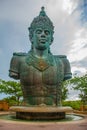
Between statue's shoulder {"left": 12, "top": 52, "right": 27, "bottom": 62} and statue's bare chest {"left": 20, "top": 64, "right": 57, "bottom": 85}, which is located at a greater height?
statue's shoulder {"left": 12, "top": 52, "right": 27, "bottom": 62}

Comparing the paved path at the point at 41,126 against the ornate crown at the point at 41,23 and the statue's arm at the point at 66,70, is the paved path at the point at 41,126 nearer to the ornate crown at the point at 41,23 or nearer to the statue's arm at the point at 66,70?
the statue's arm at the point at 66,70

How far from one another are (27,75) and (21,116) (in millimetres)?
1319

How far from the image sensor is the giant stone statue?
9.34 m

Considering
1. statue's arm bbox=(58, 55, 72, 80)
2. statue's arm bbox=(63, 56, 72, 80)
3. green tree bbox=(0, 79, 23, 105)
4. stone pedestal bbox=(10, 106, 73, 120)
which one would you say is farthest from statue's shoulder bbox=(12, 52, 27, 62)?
green tree bbox=(0, 79, 23, 105)

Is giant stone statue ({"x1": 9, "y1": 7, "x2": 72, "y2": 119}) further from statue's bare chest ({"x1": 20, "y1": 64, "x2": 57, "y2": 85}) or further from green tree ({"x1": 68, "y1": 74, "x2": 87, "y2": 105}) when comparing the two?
green tree ({"x1": 68, "y1": 74, "x2": 87, "y2": 105})

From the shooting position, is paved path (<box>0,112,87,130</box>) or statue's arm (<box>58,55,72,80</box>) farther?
statue's arm (<box>58,55,72,80</box>)

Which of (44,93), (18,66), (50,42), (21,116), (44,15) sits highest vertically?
(44,15)

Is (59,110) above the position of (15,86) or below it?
below

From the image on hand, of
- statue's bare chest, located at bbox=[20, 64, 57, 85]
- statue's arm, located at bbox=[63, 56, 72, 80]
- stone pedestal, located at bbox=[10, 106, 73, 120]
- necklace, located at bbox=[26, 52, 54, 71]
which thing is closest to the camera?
stone pedestal, located at bbox=[10, 106, 73, 120]

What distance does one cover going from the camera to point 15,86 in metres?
31.0

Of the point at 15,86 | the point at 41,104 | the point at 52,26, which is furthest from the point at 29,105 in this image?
the point at 15,86

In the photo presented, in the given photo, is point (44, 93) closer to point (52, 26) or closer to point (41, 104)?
point (41, 104)

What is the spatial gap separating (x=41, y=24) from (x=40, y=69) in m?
1.49

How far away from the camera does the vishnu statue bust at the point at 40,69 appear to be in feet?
30.7
